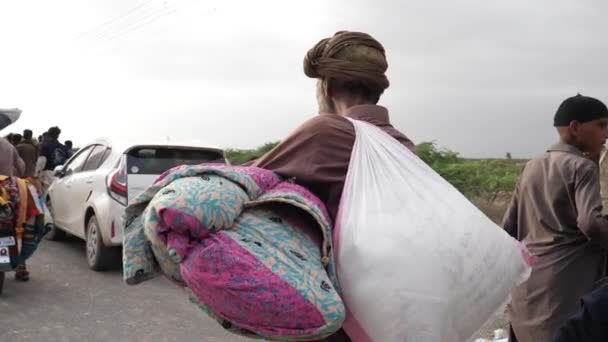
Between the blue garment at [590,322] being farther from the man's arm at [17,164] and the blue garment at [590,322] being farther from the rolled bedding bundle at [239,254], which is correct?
the man's arm at [17,164]

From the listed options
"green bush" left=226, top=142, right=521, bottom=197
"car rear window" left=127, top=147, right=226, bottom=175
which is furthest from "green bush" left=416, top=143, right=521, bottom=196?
"car rear window" left=127, top=147, right=226, bottom=175

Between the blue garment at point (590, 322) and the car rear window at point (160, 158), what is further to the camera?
the car rear window at point (160, 158)

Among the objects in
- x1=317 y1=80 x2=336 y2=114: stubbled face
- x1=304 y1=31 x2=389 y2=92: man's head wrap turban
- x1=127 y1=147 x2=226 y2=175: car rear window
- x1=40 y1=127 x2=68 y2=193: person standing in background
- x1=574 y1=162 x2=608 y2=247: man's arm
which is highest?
x1=304 y1=31 x2=389 y2=92: man's head wrap turban

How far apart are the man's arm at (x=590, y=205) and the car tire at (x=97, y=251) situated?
578 centimetres

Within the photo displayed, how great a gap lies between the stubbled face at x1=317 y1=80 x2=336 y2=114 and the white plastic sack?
0.33 meters

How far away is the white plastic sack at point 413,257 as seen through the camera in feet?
5.31

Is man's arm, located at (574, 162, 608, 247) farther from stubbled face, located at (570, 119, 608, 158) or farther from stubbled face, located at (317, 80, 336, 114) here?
stubbled face, located at (317, 80, 336, 114)

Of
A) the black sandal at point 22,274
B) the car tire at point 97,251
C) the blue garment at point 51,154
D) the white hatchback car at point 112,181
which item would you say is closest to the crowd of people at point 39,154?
the blue garment at point 51,154

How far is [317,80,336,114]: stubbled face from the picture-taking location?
7.18 feet

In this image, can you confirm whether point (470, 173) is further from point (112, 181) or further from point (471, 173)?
point (112, 181)

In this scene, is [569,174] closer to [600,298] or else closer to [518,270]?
[518,270]

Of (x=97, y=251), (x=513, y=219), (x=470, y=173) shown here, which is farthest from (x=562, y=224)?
(x=470, y=173)

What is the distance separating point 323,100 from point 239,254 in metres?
0.83

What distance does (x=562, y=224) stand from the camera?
3.42 m
